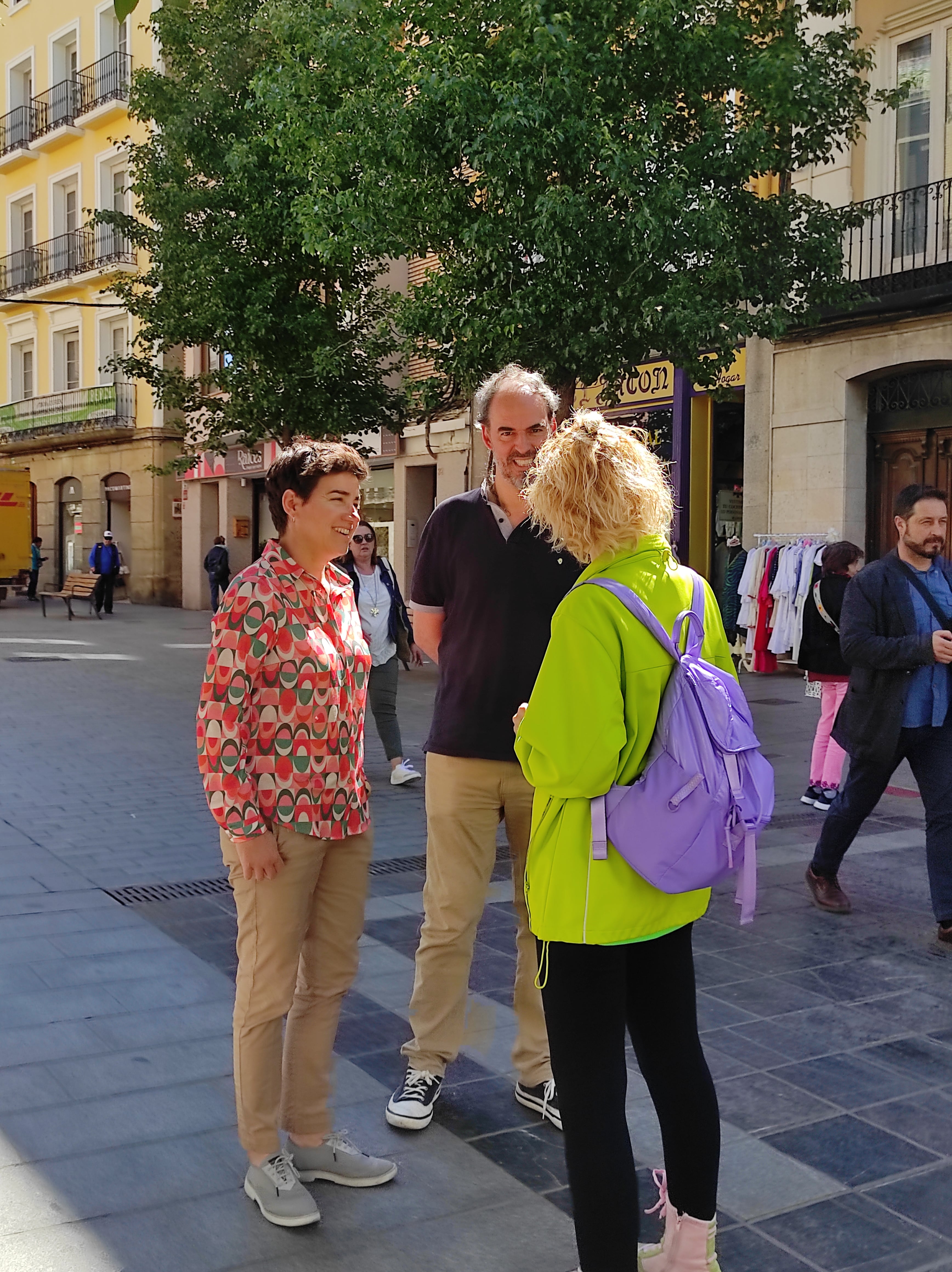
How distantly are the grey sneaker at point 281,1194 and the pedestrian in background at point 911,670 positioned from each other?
3.17m

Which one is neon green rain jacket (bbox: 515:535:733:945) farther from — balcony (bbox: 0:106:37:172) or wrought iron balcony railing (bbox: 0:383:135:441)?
balcony (bbox: 0:106:37:172)

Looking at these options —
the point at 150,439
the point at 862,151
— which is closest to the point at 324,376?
the point at 862,151

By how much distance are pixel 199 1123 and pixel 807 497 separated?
45.6ft

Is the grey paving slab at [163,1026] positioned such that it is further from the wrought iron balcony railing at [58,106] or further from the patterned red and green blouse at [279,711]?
the wrought iron balcony railing at [58,106]

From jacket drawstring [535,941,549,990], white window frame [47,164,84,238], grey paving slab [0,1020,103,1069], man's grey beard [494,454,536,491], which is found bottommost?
grey paving slab [0,1020,103,1069]

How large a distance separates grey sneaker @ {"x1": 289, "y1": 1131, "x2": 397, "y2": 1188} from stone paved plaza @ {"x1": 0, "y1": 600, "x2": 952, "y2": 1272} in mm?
31

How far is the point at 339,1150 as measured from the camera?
3.30 m

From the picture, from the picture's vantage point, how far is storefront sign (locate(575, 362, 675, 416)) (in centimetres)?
1852

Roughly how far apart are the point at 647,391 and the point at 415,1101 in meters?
16.3

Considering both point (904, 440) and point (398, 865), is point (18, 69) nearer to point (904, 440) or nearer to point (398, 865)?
point (904, 440)

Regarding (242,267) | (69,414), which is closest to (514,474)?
(242,267)

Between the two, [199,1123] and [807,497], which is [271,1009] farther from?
[807,497]

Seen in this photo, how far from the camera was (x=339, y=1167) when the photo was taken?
3266 mm

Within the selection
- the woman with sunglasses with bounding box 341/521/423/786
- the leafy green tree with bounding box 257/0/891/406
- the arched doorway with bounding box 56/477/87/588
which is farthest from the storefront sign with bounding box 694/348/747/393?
the arched doorway with bounding box 56/477/87/588
